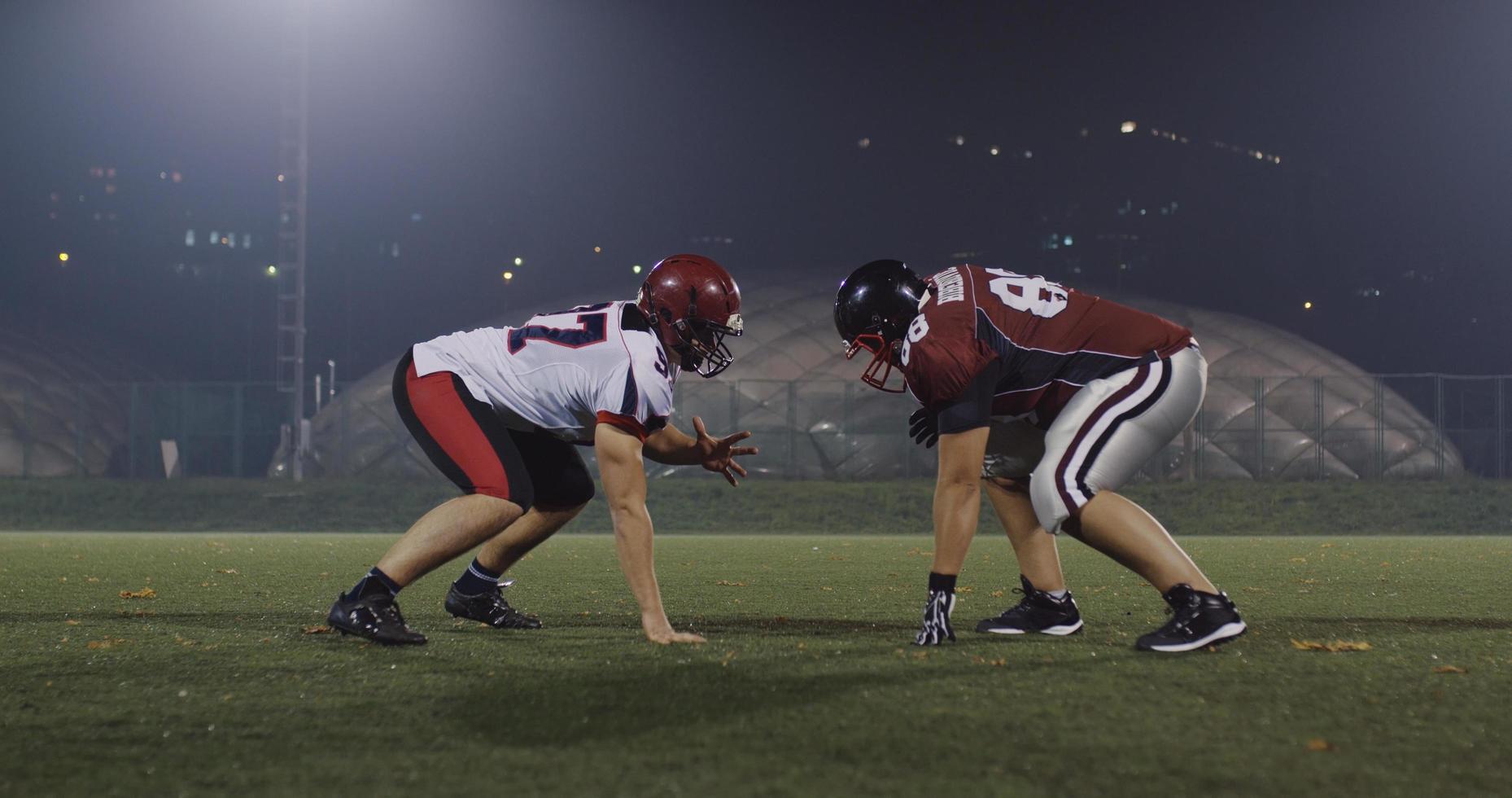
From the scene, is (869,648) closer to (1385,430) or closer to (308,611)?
(308,611)

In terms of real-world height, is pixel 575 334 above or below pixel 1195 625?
above

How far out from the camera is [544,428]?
5.67m

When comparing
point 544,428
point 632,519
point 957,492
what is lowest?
point 632,519

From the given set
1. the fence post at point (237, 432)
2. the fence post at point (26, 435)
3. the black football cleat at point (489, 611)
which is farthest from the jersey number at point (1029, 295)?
the fence post at point (26, 435)

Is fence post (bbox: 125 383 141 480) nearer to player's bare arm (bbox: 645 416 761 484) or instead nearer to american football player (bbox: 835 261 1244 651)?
player's bare arm (bbox: 645 416 761 484)

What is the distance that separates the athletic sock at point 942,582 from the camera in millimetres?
5086

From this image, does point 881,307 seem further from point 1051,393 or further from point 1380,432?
point 1380,432

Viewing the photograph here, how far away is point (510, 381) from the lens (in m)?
5.55

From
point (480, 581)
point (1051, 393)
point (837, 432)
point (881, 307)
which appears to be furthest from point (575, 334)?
point (837, 432)

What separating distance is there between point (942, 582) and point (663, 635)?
115 centimetres

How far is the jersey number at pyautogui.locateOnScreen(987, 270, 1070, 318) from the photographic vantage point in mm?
5180

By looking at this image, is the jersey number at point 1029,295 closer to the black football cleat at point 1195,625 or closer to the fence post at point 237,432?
the black football cleat at point 1195,625

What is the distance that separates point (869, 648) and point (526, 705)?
1.74m

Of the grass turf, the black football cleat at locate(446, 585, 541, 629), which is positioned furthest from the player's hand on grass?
the black football cleat at locate(446, 585, 541, 629)
